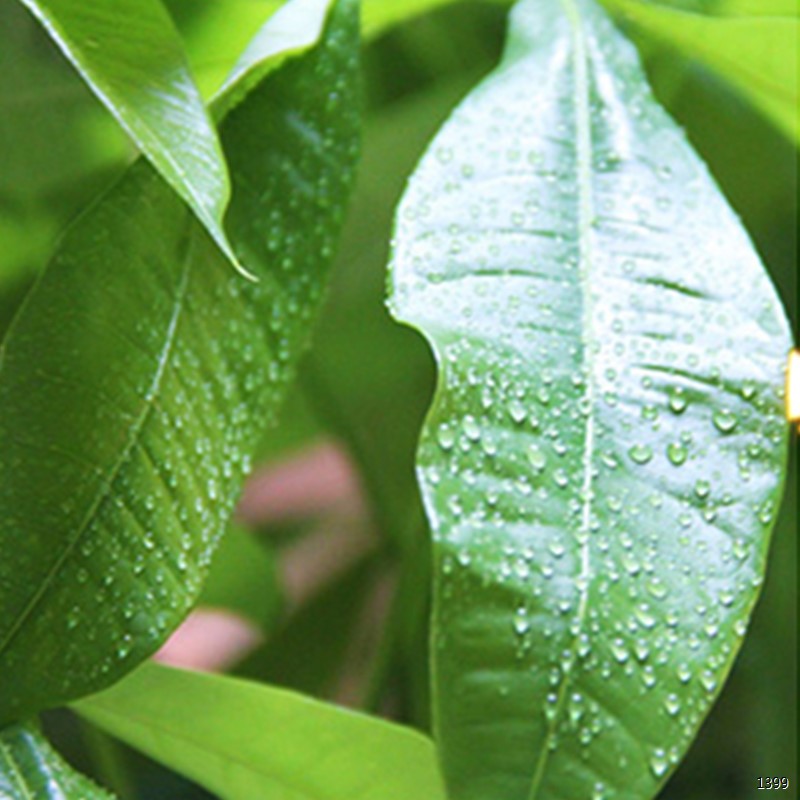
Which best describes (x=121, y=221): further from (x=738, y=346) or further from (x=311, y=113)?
(x=738, y=346)

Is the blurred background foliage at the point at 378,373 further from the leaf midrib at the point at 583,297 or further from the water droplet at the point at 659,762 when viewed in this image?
the water droplet at the point at 659,762

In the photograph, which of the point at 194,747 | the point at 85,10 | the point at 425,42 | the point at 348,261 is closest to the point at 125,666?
the point at 194,747

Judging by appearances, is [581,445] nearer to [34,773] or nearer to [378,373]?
[34,773]

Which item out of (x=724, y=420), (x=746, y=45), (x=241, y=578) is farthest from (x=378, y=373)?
(x=724, y=420)

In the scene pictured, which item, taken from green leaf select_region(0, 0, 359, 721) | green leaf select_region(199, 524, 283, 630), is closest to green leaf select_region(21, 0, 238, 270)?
green leaf select_region(0, 0, 359, 721)

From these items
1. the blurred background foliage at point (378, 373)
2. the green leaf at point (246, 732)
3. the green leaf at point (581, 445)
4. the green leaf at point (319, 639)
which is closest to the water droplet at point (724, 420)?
the green leaf at point (581, 445)

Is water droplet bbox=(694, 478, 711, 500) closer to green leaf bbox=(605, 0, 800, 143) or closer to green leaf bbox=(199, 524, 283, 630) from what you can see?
green leaf bbox=(605, 0, 800, 143)
